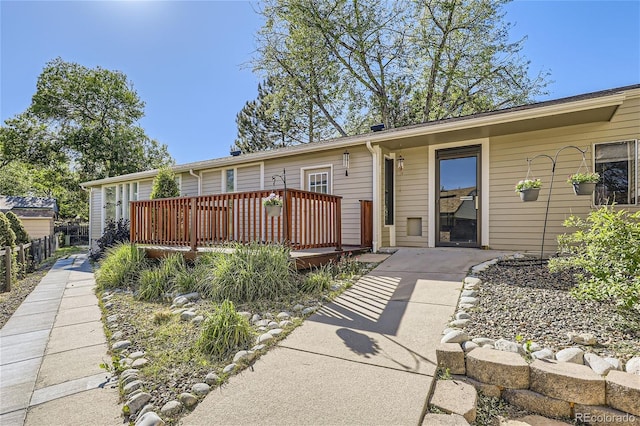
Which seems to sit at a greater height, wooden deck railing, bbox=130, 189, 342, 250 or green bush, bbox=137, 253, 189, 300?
wooden deck railing, bbox=130, 189, 342, 250

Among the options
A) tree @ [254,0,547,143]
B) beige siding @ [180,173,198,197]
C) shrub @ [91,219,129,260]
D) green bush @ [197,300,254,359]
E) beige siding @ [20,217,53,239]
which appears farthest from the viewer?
beige siding @ [20,217,53,239]

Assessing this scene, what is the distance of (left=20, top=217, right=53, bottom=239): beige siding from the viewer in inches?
578

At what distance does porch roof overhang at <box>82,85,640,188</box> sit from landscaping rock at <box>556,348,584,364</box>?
390cm

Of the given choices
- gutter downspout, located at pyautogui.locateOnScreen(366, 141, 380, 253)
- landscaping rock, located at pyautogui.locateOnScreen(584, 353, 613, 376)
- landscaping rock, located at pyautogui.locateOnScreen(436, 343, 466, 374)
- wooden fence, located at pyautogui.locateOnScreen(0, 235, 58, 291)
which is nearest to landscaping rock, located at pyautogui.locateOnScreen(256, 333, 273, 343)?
landscaping rock, located at pyautogui.locateOnScreen(436, 343, 466, 374)

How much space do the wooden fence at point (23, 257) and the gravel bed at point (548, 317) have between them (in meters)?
7.18

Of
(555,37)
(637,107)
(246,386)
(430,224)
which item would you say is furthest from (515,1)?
(246,386)

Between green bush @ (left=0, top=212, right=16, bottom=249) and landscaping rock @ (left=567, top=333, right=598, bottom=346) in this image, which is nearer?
landscaping rock @ (left=567, top=333, right=598, bottom=346)

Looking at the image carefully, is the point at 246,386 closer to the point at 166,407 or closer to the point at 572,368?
the point at 166,407

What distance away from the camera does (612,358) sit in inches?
80.3

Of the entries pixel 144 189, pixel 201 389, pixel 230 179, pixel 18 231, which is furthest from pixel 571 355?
pixel 144 189

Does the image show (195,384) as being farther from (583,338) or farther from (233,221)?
(233,221)

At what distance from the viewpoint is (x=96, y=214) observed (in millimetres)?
13062

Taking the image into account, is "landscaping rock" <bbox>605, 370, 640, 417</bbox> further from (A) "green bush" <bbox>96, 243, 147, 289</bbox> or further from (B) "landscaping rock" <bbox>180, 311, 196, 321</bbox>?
(A) "green bush" <bbox>96, 243, 147, 289</bbox>

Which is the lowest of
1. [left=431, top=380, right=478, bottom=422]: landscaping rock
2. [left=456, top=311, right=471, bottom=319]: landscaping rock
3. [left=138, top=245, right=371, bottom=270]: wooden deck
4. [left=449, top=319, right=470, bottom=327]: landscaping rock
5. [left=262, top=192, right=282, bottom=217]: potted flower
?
[left=431, top=380, right=478, bottom=422]: landscaping rock
